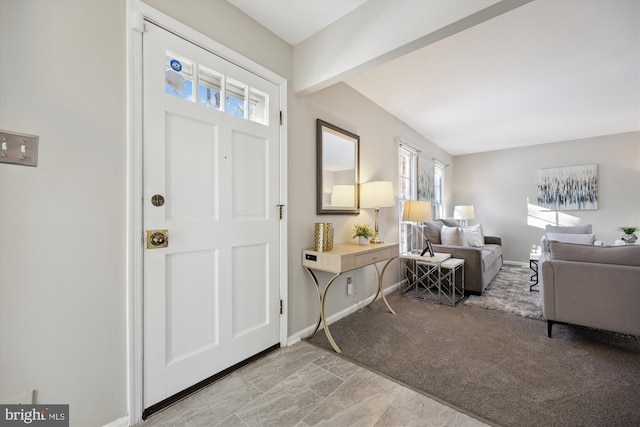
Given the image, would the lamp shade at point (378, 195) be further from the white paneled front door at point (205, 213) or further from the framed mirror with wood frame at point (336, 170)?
the white paneled front door at point (205, 213)

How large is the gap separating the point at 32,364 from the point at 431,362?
2.18 m

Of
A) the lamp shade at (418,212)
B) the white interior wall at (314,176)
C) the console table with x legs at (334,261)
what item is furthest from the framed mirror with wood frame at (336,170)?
the lamp shade at (418,212)

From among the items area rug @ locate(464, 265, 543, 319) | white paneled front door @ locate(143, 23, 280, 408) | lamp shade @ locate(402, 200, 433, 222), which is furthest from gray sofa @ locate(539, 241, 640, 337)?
white paneled front door @ locate(143, 23, 280, 408)

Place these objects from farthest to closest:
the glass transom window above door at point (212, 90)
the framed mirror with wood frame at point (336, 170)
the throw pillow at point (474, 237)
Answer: the throw pillow at point (474, 237) → the framed mirror with wood frame at point (336, 170) → the glass transom window above door at point (212, 90)

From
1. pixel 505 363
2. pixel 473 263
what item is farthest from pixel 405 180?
pixel 505 363

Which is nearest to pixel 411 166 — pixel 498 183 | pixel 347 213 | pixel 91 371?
pixel 347 213

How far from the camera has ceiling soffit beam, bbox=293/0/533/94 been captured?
1.33 m

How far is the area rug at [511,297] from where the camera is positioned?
9.20ft

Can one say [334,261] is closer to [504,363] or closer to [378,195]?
[378,195]

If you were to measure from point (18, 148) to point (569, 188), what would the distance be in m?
7.14

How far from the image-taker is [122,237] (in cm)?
126

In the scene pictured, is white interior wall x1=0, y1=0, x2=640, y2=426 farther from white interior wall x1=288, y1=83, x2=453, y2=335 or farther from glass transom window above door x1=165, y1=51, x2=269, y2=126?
white interior wall x1=288, y1=83, x2=453, y2=335

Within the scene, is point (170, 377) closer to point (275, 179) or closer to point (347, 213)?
point (275, 179)

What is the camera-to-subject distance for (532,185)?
17.2 feet
